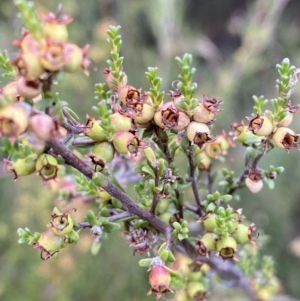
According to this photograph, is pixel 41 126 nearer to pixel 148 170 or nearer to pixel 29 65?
pixel 29 65

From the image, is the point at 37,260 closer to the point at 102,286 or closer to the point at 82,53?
the point at 102,286


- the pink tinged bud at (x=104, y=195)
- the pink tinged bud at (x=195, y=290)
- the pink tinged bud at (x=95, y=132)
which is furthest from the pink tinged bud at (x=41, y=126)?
the pink tinged bud at (x=195, y=290)

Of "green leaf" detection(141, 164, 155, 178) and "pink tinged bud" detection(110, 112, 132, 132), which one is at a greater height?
"pink tinged bud" detection(110, 112, 132, 132)

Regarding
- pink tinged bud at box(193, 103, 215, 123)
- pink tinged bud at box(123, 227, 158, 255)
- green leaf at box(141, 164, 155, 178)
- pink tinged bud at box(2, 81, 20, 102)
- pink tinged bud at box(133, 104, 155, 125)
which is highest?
pink tinged bud at box(193, 103, 215, 123)

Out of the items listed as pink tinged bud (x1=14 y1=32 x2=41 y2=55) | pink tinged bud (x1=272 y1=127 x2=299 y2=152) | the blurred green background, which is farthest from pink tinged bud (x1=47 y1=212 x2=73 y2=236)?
the blurred green background

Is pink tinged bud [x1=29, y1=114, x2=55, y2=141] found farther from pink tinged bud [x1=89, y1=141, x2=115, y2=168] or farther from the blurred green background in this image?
the blurred green background

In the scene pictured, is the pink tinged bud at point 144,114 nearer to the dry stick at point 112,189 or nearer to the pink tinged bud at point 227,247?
the dry stick at point 112,189
